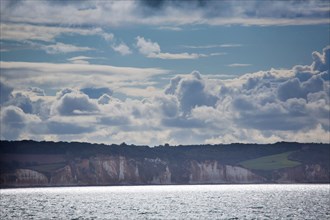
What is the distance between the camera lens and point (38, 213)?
195m

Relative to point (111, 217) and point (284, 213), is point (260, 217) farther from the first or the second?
point (111, 217)

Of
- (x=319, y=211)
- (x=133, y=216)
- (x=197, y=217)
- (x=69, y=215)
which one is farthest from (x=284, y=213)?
(x=69, y=215)

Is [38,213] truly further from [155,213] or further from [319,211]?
[319,211]

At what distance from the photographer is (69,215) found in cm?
18600

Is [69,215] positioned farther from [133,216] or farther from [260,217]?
[260,217]

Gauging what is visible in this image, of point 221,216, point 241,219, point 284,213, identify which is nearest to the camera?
point 241,219

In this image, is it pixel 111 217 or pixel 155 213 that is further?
pixel 155 213

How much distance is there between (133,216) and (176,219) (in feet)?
49.6

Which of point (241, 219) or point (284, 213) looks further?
point (284, 213)

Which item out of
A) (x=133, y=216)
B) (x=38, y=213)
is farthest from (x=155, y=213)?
(x=38, y=213)

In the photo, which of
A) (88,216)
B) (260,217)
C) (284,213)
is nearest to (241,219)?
(260,217)

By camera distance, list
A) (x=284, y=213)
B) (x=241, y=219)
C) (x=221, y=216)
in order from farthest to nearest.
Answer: (x=284, y=213) < (x=221, y=216) < (x=241, y=219)

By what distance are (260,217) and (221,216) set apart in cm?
912

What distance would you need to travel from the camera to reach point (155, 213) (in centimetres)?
19350
